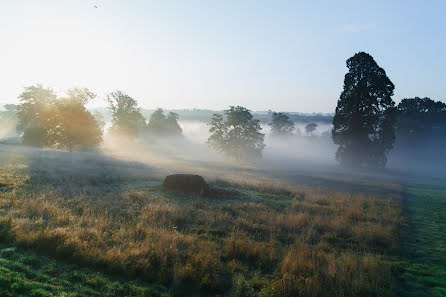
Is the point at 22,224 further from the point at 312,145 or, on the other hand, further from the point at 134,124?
the point at 312,145

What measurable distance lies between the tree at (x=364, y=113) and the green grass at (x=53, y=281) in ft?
163

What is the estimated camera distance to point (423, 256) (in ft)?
30.0

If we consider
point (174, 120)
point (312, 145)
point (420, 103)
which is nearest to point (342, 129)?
point (420, 103)

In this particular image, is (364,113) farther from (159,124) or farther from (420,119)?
(159,124)

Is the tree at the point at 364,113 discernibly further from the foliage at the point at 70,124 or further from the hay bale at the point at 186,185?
the foliage at the point at 70,124

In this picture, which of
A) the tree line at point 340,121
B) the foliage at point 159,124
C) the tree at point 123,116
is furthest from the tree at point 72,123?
the foliage at point 159,124

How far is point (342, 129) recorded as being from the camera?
50.8 m

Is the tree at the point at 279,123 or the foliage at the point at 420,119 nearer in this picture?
the foliage at the point at 420,119

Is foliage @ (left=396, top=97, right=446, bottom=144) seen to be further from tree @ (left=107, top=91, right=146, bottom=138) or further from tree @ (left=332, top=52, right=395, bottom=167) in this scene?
tree @ (left=107, top=91, right=146, bottom=138)

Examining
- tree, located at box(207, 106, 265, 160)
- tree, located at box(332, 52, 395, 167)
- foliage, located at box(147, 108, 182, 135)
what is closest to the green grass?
tree, located at box(332, 52, 395, 167)

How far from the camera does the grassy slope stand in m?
6.81

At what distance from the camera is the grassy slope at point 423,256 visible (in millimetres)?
6809

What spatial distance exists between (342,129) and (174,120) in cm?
5930

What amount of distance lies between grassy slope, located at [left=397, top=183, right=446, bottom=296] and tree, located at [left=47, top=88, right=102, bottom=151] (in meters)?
41.6
